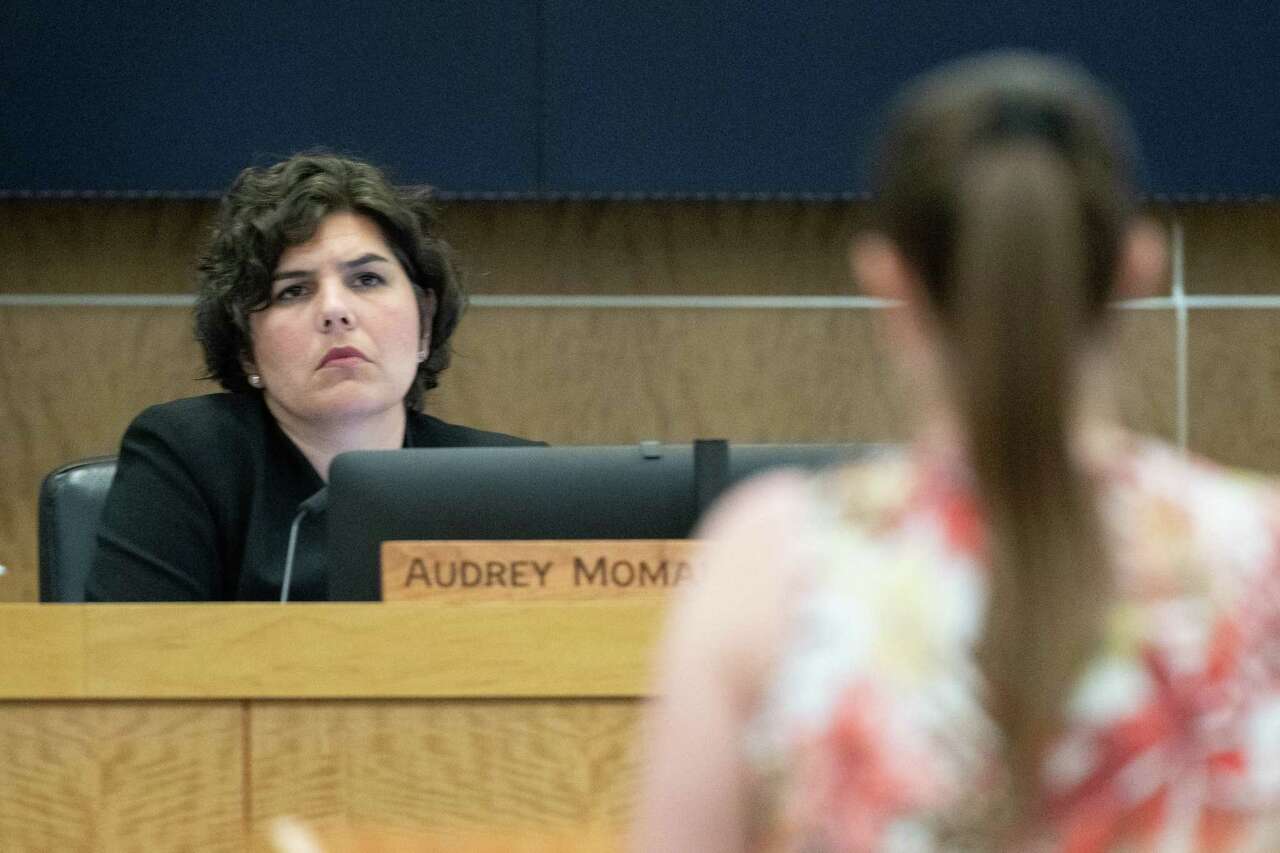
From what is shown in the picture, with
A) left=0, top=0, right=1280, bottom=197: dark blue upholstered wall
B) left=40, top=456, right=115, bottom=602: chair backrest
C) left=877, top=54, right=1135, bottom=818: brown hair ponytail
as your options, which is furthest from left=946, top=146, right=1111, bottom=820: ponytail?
left=0, top=0, right=1280, bottom=197: dark blue upholstered wall

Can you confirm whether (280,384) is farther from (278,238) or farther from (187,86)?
(187,86)

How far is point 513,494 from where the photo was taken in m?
1.73

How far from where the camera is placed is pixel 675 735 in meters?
0.73

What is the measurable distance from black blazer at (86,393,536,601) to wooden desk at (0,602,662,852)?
0.60 meters

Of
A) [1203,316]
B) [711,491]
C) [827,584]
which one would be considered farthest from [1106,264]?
[1203,316]

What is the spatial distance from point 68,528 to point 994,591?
187 centimetres

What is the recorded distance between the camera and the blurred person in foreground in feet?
2.16

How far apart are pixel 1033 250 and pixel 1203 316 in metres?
3.04

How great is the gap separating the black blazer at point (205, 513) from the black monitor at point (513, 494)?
0.46 meters

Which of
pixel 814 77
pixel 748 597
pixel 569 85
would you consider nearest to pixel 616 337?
pixel 569 85

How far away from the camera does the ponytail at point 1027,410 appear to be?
65cm

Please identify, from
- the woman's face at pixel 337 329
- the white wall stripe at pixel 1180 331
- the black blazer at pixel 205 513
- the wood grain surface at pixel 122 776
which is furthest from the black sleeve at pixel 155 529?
the white wall stripe at pixel 1180 331

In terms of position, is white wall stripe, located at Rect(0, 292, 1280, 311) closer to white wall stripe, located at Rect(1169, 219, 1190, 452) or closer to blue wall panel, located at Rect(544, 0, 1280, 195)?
white wall stripe, located at Rect(1169, 219, 1190, 452)

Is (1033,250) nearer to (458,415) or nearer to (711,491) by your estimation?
(711,491)
